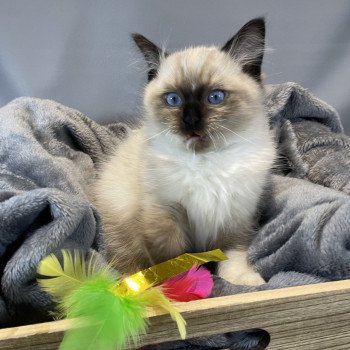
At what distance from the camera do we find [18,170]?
44.6 inches

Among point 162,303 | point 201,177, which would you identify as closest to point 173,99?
point 201,177

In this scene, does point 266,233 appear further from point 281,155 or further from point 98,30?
point 98,30

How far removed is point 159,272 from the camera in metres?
0.94

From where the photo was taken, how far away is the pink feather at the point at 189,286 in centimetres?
85

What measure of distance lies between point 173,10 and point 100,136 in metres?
0.52

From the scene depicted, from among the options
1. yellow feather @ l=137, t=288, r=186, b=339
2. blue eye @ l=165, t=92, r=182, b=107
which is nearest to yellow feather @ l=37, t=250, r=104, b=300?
yellow feather @ l=137, t=288, r=186, b=339

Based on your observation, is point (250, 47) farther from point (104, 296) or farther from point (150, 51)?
point (104, 296)

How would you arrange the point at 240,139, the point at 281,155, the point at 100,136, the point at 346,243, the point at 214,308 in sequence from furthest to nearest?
the point at 100,136
the point at 281,155
the point at 240,139
the point at 346,243
the point at 214,308

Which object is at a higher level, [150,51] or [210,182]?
[150,51]

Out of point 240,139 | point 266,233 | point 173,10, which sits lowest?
point 266,233

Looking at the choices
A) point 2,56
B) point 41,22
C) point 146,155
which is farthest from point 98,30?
point 146,155

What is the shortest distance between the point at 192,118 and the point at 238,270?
37 centimetres

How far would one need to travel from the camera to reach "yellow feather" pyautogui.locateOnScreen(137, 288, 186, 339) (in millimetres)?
712

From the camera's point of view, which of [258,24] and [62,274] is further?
[258,24]
